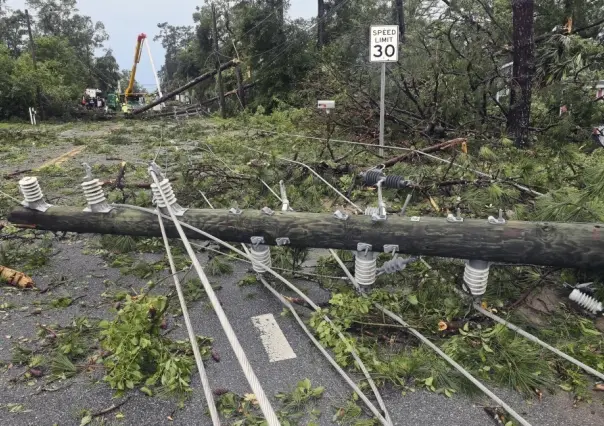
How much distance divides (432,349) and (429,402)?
1.39 ft

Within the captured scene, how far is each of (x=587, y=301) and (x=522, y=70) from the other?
624 centimetres

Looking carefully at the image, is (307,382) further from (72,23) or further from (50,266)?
(72,23)

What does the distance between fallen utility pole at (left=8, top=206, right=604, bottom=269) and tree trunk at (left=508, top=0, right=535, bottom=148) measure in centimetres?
609

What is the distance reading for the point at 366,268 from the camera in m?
3.13

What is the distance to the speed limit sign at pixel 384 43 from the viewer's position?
21.8ft

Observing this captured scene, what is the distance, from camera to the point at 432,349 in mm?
2707

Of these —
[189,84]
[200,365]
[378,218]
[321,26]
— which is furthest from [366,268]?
[321,26]

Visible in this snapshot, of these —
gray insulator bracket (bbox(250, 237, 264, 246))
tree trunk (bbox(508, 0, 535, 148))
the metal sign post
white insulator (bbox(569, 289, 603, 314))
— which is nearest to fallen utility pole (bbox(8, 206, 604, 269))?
gray insulator bracket (bbox(250, 237, 264, 246))

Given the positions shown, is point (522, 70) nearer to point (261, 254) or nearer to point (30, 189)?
point (261, 254)

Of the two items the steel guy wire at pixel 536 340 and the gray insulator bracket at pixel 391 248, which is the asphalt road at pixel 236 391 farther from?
the gray insulator bracket at pixel 391 248

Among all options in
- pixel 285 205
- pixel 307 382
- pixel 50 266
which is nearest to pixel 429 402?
pixel 307 382

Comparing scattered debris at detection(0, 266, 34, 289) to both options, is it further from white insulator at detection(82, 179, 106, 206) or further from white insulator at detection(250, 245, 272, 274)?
white insulator at detection(250, 245, 272, 274)

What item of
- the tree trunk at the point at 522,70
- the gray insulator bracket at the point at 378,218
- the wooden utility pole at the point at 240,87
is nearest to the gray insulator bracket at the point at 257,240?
the gray insulator bracket at the point at 378,218

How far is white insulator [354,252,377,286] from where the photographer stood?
A: 3.12m
